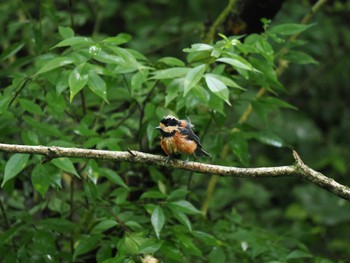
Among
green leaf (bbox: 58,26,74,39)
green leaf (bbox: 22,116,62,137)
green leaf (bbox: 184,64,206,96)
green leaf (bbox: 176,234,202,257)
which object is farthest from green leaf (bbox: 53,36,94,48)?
green leaf (bbox: 176,234,202,257)

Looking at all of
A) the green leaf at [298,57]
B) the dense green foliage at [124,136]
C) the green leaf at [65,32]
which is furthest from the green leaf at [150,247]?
the green leaf at [298,57]

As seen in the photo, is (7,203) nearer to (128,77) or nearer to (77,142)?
(77,142)

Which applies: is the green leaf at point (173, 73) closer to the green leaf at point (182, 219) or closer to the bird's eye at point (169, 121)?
the bird's eye at point (169, 121)

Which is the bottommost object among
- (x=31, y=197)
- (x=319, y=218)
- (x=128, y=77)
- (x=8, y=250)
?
(x=319, y=218)

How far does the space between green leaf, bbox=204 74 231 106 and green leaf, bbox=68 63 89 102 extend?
0.67 m

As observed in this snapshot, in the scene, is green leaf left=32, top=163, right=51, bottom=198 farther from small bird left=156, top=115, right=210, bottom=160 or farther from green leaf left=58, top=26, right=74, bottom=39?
green leaf left=58, top=26, right=74, bottom=39

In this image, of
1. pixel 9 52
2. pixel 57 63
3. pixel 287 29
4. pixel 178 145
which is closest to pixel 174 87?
pixel 178 145

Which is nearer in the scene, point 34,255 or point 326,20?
point 34,255

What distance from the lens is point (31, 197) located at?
15.6 feet

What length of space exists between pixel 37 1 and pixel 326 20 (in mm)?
3569

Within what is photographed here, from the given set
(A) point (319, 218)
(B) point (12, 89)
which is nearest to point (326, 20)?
(A) point (319, 218)

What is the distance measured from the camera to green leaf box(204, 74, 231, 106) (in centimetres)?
325

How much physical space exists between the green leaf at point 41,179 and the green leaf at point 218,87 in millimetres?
1025

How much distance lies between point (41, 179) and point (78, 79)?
590 millimetres
